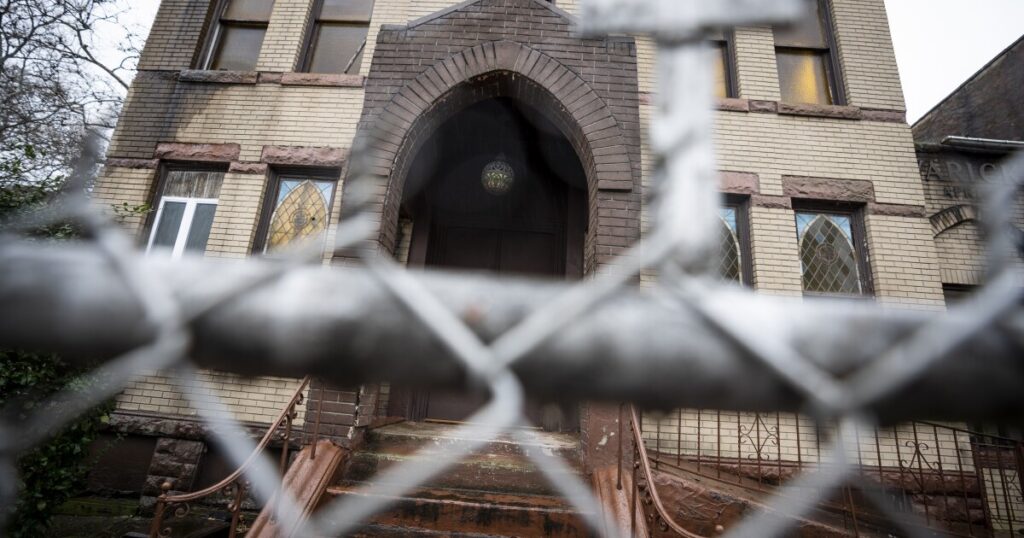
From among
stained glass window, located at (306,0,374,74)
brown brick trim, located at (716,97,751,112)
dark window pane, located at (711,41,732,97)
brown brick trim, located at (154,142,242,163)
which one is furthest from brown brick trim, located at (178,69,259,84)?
dark window pane, located at (711,41,732,97)

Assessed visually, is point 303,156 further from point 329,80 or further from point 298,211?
point 329,80

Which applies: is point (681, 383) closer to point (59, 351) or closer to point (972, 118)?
point (59, 351)

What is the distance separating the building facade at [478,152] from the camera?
5680mm

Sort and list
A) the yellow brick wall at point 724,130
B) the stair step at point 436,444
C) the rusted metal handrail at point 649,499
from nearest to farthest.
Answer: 1. the rusted metal handrail at point 649,499
2. the stair step at point 436,444
3. the yellow brick wall at point 724,130

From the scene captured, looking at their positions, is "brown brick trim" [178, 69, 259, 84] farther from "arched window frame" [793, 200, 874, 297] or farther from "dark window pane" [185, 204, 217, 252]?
"arched window frame" [793, 200, 874, 297]

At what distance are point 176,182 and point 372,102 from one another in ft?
11.0

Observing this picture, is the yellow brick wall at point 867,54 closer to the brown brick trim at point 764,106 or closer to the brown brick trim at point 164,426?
the brown brick trim at point 764,106

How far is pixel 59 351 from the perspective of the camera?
561 millimetres

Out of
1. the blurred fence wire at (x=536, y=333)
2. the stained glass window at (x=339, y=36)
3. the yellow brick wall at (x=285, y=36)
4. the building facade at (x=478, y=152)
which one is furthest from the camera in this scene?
the stained glass window at (x=339, y=36)

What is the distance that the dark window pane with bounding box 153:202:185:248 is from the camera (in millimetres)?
6625

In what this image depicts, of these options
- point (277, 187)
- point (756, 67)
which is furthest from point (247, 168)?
point (756, 67)

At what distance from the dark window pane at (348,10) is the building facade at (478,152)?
32mm

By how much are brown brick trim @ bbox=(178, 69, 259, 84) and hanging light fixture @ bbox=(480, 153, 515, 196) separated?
3681mm

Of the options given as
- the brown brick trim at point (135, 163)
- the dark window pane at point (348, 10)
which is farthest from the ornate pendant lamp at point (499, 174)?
the brown brick trim at point (135, 163)
